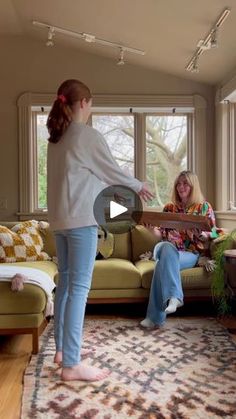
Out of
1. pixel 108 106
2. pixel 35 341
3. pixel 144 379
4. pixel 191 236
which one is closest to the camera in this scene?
pixel 144 379

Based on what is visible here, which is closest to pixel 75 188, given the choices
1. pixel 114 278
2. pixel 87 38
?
pixel 114 278

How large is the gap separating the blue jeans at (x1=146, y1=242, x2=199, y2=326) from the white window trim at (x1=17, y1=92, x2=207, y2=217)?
1507 mm

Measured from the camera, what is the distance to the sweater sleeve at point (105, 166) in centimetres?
194

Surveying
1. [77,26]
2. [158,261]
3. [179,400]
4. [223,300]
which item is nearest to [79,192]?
[179,400]

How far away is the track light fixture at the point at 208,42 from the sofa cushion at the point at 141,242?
1475 mm

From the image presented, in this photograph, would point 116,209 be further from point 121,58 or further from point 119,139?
point 119,139

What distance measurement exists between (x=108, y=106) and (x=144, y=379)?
3.04 metres

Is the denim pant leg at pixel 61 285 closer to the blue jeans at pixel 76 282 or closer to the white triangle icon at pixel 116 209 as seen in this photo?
the blue jeans at pixel 76 282

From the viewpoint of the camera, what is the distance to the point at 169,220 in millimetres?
2646

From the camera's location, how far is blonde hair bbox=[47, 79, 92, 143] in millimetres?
1979

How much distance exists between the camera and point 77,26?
389 centimetres

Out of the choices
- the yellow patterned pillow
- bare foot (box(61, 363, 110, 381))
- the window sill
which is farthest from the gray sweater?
the window sill

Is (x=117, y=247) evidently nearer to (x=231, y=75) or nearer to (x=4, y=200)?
(x=4, y=200)

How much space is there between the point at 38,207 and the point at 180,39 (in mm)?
2108
